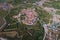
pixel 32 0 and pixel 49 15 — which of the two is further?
pixel 32 0

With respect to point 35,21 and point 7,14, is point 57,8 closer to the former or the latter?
point 35,21

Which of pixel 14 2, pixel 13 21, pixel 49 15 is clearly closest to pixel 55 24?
pixel 49 15

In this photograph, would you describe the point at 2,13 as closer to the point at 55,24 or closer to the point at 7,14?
the point at 7,14

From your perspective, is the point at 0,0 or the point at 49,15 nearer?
the point at 49,15

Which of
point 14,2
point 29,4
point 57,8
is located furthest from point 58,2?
point 14,2

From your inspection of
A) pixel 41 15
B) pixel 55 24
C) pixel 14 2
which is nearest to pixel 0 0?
pixel 14 2

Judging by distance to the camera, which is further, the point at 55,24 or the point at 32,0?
the point at 32,0

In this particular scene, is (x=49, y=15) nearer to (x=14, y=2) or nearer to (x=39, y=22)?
(x=39, y=22)
